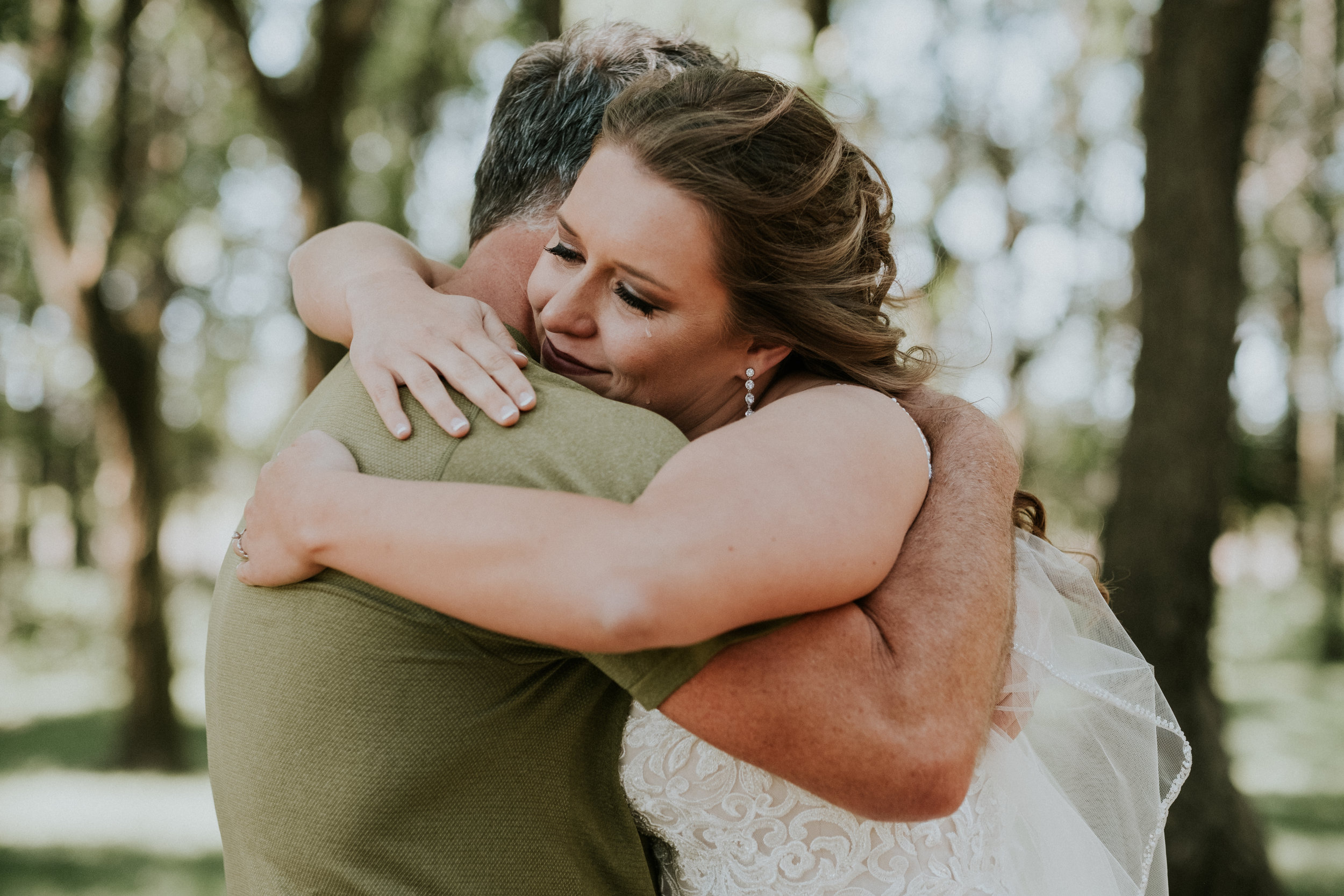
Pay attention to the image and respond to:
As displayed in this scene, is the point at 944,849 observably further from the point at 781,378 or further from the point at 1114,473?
the point at 1114,473

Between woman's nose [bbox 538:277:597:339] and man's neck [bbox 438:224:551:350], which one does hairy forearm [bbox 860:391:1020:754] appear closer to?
woman's nose [bbox 538:277:597:339]

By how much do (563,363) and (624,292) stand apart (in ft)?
0.67

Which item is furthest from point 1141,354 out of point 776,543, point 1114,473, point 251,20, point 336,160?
point 251,20

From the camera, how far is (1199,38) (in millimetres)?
5566

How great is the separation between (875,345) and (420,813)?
1250 millimetres

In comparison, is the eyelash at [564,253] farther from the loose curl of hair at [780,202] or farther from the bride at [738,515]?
the loose curl of hair at [780,202]

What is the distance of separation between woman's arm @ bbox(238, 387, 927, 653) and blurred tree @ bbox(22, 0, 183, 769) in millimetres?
9067

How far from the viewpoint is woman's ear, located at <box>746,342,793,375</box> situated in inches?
90.0

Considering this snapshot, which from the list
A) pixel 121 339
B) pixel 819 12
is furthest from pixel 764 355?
pixel 121 339

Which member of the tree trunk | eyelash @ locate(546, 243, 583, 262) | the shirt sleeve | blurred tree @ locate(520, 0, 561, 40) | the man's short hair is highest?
the man's short hair

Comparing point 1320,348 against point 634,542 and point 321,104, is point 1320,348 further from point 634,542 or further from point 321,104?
point 634,542

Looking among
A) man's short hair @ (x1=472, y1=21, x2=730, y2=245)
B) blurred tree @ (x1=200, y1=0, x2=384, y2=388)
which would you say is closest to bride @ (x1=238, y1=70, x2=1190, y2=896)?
man's short hair @ (x1=472, y1=21, x2=730, y2=245)

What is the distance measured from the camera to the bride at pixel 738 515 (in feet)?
4.45

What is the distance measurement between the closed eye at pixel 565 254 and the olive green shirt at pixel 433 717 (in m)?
0.45
